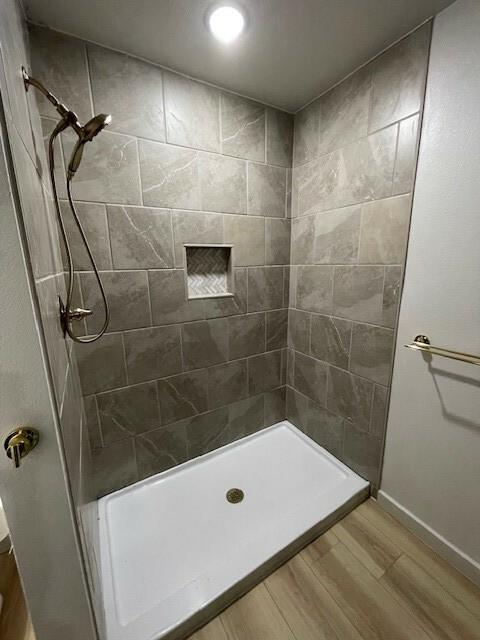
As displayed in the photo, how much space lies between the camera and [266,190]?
158cm

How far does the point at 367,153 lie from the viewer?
124 centimetres

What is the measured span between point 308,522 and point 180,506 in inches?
26.2

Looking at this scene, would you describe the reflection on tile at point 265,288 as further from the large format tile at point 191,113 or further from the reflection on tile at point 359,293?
the large format tile at point 191,113

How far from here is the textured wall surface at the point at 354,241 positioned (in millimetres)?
1127

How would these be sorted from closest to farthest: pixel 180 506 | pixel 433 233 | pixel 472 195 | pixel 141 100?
pixel 472 195 < pixel 433 233 < pixel 141 100 < pixel 180 506

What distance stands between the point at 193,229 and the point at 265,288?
0.59m

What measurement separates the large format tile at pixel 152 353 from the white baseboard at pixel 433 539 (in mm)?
1338

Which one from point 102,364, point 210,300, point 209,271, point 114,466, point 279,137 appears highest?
point 279,137

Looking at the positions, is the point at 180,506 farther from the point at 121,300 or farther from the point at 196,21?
the point at 196,21

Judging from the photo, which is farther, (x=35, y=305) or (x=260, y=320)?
(x=260, y=320)

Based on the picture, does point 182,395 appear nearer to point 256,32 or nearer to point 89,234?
point 89,234

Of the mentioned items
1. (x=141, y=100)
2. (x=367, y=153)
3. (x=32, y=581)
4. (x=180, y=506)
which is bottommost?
(x=180, y=506)

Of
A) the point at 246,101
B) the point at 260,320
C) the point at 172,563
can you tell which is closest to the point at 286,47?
the point at 246,101

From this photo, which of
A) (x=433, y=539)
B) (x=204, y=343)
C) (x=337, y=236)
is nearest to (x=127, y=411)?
(x=204, y=343)
